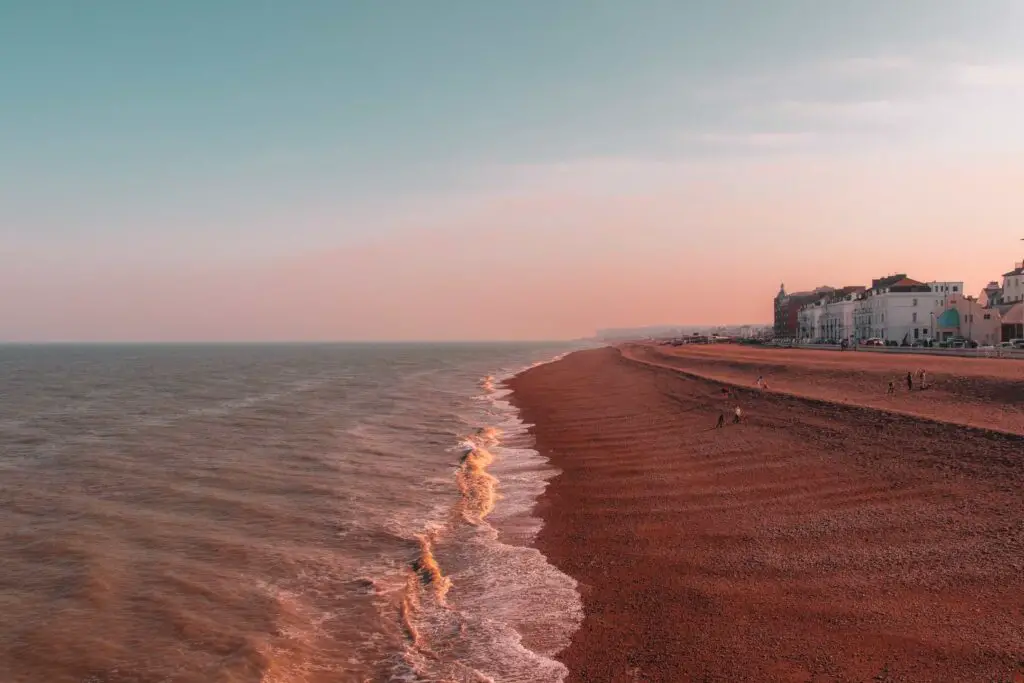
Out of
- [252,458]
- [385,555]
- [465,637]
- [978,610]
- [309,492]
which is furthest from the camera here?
[252,458]

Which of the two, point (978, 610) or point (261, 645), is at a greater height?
point (978, 610)

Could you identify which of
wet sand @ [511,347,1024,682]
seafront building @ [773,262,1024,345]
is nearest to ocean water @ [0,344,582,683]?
wet sand @ [511,347,1024,682]

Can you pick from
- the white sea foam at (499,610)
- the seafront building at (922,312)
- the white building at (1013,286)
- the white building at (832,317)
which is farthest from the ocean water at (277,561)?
the white building at (832,317)

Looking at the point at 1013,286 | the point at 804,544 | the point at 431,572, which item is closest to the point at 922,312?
the point at 1013,286

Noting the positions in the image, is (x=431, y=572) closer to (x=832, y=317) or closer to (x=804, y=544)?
(x=804, y=544)

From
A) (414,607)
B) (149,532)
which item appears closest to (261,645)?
(414,607)

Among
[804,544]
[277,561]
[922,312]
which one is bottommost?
[277,561]

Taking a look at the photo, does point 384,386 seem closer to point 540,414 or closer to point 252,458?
point 540,414
